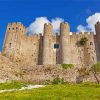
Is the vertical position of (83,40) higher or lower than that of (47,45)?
higher

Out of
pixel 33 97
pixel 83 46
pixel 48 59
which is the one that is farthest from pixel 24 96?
pixel 83 46

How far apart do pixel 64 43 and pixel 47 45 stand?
4.49m

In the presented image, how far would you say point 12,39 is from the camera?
68062 millimetres

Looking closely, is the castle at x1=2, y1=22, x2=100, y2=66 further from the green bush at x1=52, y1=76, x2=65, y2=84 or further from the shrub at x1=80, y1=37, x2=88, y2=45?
the green bush at x1=52, y1=76, x2=65, y2=84

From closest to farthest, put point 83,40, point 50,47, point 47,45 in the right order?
1. point 47,45
2. point 50,47
3. point 83,40

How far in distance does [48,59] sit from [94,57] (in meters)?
11.9

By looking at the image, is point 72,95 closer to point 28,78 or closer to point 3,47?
point 28,78

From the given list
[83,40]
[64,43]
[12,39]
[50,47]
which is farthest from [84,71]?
[12,39]

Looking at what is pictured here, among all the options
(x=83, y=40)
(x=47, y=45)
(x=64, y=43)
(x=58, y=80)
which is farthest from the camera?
(x=83, y=40)

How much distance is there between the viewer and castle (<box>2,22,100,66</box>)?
2598 inches

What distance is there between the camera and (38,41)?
7081cm

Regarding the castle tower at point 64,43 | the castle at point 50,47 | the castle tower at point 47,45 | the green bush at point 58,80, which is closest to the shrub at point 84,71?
the green bush at point 58,80

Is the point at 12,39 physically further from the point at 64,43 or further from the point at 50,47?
the point at 64,43

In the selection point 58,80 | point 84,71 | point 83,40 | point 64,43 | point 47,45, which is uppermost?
point 83,40
